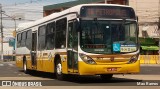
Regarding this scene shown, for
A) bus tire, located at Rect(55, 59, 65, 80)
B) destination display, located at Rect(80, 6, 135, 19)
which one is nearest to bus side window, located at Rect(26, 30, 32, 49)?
bus tire, located at Rect(55, 59, 65, 80)

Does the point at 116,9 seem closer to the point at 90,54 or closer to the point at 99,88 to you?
the point at 90,54

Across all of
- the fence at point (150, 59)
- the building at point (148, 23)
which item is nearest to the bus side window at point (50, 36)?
→ the fence at point (150, 59)

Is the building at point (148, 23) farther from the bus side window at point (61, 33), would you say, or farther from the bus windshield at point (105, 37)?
the bus windshield at point (105, 37)

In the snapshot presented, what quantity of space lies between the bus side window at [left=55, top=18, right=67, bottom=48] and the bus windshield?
1.83 metres

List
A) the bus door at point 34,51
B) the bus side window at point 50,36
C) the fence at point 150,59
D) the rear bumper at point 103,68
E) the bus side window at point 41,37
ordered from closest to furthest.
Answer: the rear bumper at point 103,68 < the bus side window at point 50,36 < the bus side window at point 41,37 < the bus door at point 34,51 < the fence at point 150,59

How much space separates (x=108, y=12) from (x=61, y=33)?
2.63m

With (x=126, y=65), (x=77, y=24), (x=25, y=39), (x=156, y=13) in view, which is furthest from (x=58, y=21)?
(x=156, y=13)

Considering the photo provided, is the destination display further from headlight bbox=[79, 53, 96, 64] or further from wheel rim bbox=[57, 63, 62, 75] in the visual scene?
wheel rim bbox=[57, 63, 62, 75]

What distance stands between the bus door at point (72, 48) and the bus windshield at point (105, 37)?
1.46 feet

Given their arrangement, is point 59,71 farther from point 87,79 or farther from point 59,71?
point 87,79

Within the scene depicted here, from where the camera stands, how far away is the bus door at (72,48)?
1742cm

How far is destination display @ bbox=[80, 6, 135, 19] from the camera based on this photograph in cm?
1747

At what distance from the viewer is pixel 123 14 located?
1780cm

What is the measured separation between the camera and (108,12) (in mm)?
17672
